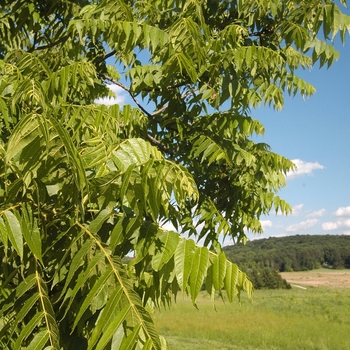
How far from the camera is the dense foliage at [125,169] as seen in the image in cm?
120

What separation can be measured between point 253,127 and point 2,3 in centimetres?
224

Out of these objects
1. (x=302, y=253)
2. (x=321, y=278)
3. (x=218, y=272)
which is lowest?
(x=321, y=278)

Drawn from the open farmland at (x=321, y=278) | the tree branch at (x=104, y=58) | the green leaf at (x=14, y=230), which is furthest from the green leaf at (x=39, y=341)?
the open farmland at (x=321, y=278)

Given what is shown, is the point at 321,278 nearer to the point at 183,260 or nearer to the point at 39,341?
the point at 183,260

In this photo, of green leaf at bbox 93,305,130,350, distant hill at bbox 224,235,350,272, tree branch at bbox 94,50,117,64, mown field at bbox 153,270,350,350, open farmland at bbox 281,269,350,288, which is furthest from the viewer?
distant hill at bbox 224,235,350,272

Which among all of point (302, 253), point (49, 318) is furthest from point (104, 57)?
point (302, 253)

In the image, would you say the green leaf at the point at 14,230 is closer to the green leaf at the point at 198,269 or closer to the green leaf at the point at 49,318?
the green leaf at the point at 49,318

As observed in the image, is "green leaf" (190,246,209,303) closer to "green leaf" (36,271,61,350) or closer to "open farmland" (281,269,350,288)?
"green leaf" (36,271,61,350)

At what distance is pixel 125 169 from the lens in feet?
4.76

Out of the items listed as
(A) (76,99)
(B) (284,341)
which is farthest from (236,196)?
(B) (284,341)

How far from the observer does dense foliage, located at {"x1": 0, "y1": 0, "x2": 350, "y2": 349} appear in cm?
120

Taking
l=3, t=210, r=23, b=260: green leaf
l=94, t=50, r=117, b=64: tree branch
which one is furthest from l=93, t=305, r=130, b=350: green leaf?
l=94, t=50, r=117, b=64: tree branch

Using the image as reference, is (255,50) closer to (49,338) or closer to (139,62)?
(139,62)

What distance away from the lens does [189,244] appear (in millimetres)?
1374
